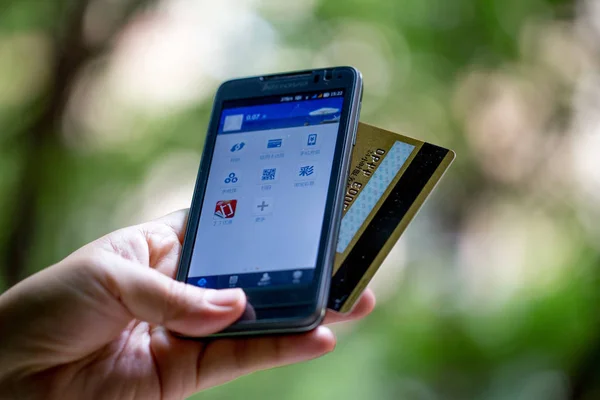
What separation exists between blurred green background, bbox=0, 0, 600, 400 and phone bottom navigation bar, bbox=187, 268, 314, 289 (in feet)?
1.83

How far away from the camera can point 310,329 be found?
2.30 feet

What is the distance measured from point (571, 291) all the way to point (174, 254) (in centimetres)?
84

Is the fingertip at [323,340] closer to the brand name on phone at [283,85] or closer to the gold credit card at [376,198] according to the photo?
the gold credit card at [376,198]

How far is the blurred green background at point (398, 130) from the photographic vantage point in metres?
1.31

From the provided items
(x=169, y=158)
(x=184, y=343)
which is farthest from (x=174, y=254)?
(x=169, y=158)

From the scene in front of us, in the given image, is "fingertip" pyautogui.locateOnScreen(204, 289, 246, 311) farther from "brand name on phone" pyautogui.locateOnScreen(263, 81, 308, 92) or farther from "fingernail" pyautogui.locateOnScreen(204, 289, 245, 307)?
"brand name on phone" pyautogui.locateOnScreen(263, 81, 308, 92)

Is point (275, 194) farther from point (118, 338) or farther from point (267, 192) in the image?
point (118, 338)

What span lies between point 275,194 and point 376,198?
122 mm

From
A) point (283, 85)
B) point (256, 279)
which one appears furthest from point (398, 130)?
point (256, 279)

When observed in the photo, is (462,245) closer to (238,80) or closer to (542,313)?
(542,313)

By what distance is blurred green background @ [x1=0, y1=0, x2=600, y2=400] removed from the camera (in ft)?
4.29

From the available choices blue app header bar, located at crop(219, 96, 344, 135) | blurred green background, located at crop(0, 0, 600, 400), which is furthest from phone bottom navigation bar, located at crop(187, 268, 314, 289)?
blurred green background, located at crop(0, 0, 600, 400)

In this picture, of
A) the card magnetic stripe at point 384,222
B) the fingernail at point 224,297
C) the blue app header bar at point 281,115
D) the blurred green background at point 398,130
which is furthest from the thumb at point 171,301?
the blurred green background at point 398,130

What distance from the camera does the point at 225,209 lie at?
0.81 m
